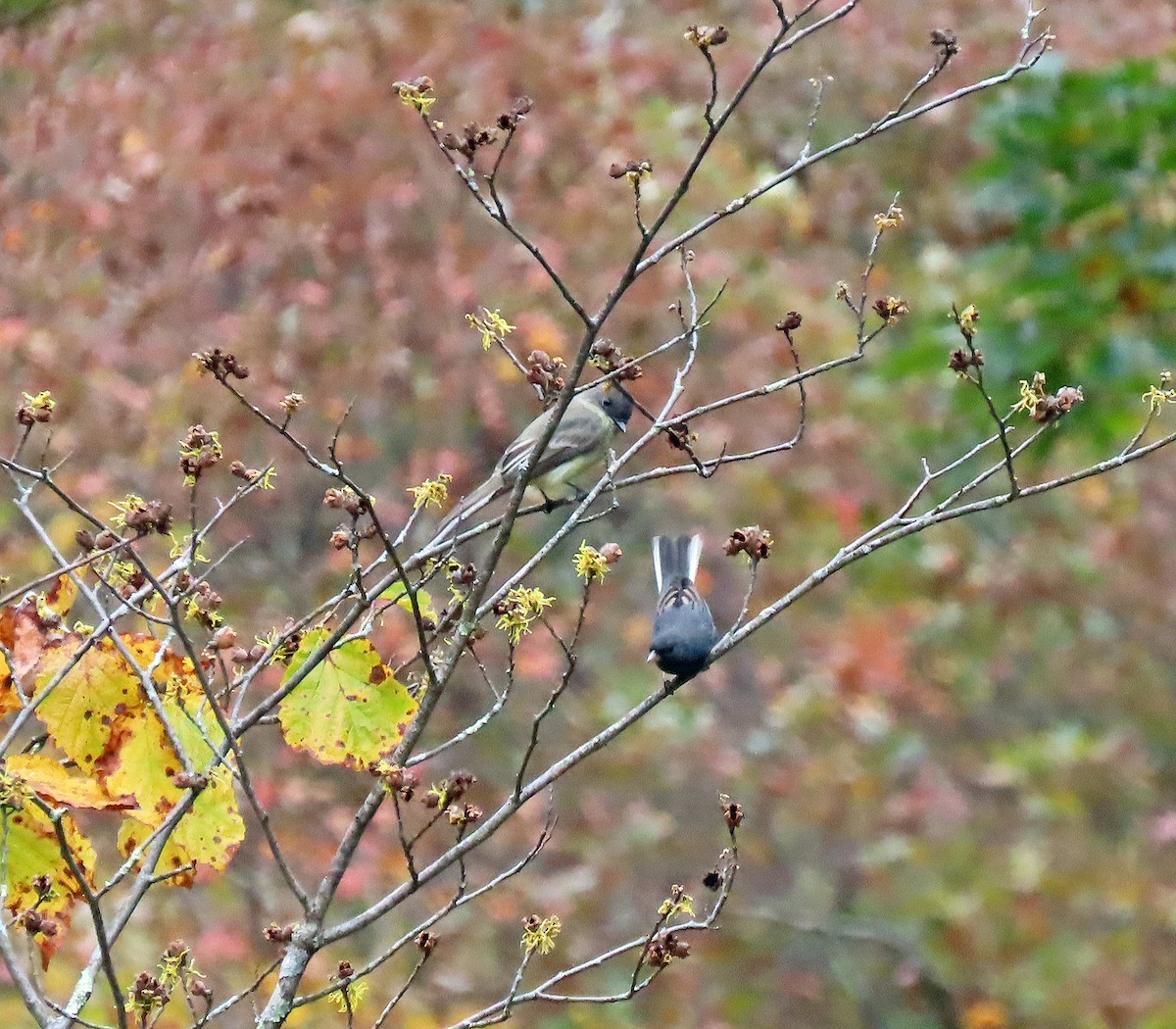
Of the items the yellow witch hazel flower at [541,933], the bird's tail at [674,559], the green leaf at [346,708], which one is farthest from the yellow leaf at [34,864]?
the bird's tail at [674,559]

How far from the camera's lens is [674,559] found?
4.31 m

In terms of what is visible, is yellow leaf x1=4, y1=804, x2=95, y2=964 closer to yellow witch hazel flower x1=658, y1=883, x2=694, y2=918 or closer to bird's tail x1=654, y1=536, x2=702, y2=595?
yellow witch hazel flower x1=658, y1=883, x2=694, y2=918

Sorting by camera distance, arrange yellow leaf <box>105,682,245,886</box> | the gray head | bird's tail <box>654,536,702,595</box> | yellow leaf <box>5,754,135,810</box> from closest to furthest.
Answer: yellow leaf <box>5,754,135,810</box>
yellow leaf <box>105,682,245,886</box>
bird's tail <box>654,536,702,595</box>
the gray head

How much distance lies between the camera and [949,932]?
9125 mm

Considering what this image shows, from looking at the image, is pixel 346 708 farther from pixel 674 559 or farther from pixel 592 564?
pixel 674 559

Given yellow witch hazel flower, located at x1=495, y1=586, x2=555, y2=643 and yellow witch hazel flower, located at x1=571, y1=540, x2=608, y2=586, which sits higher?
yellow witch hazel flower, located at x1=571, y1=540, x2=608, y2=586

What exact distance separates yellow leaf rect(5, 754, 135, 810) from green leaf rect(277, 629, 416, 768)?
341 millimetres

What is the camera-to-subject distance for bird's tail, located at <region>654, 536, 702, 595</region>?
13.7 ft

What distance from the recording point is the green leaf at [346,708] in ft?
7.89

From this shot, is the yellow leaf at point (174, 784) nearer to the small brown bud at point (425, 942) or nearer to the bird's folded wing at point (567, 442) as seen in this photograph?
the small brown bud at point (425, 942)

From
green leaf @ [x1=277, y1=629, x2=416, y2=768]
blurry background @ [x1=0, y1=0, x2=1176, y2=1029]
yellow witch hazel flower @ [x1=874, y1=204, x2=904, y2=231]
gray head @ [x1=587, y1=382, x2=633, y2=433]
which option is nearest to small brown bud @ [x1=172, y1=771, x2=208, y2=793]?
green leaf @ [x1=277, y1=629, x2=416, y2=768]

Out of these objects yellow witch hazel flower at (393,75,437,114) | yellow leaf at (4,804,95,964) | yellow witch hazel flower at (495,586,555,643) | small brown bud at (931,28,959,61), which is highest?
small brown bud at (931,28,959,61)

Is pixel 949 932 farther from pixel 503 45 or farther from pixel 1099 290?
pixel 503 45

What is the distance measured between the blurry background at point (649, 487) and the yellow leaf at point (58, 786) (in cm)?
579
